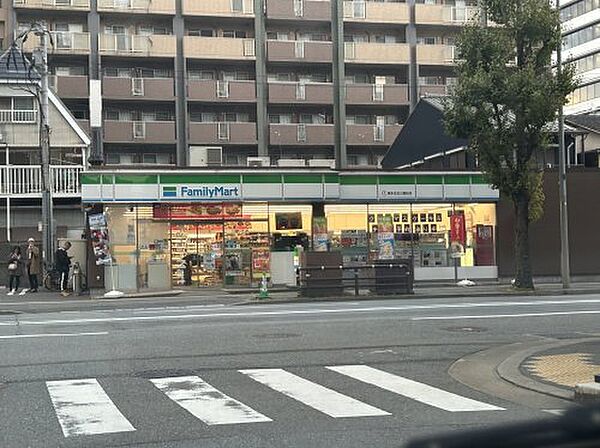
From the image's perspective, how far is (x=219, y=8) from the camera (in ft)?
148

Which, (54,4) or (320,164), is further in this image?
(54,4)

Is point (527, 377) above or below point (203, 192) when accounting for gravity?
below

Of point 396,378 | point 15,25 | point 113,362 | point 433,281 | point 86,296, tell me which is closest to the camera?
point 396,378

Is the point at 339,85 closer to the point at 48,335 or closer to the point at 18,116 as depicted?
the point at 18,116

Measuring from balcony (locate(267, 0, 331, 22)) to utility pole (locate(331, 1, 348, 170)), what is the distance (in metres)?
0.76

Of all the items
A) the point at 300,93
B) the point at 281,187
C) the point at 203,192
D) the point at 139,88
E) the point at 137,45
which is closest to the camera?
the point at 203,192

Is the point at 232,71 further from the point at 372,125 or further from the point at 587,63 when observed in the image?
the point at 587,63

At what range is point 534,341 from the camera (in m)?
12.2

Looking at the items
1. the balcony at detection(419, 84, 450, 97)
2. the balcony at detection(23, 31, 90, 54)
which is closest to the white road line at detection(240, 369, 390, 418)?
the balcony at detection(23, 31, 90, 54)

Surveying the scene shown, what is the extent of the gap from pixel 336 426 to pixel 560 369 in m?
4.05

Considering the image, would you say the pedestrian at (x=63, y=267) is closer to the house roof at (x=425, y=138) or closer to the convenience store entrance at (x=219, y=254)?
the convenience store entrance at (x=219, y=254)

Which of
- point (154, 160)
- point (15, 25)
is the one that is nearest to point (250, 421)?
point (154, 160)

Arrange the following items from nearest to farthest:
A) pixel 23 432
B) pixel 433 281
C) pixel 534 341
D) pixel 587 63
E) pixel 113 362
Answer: pixel 23 432
pixel 113 362
pixel 534 341
pixel 433 281
pixel 587 63

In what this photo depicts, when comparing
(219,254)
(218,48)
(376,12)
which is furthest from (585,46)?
(219,254)
